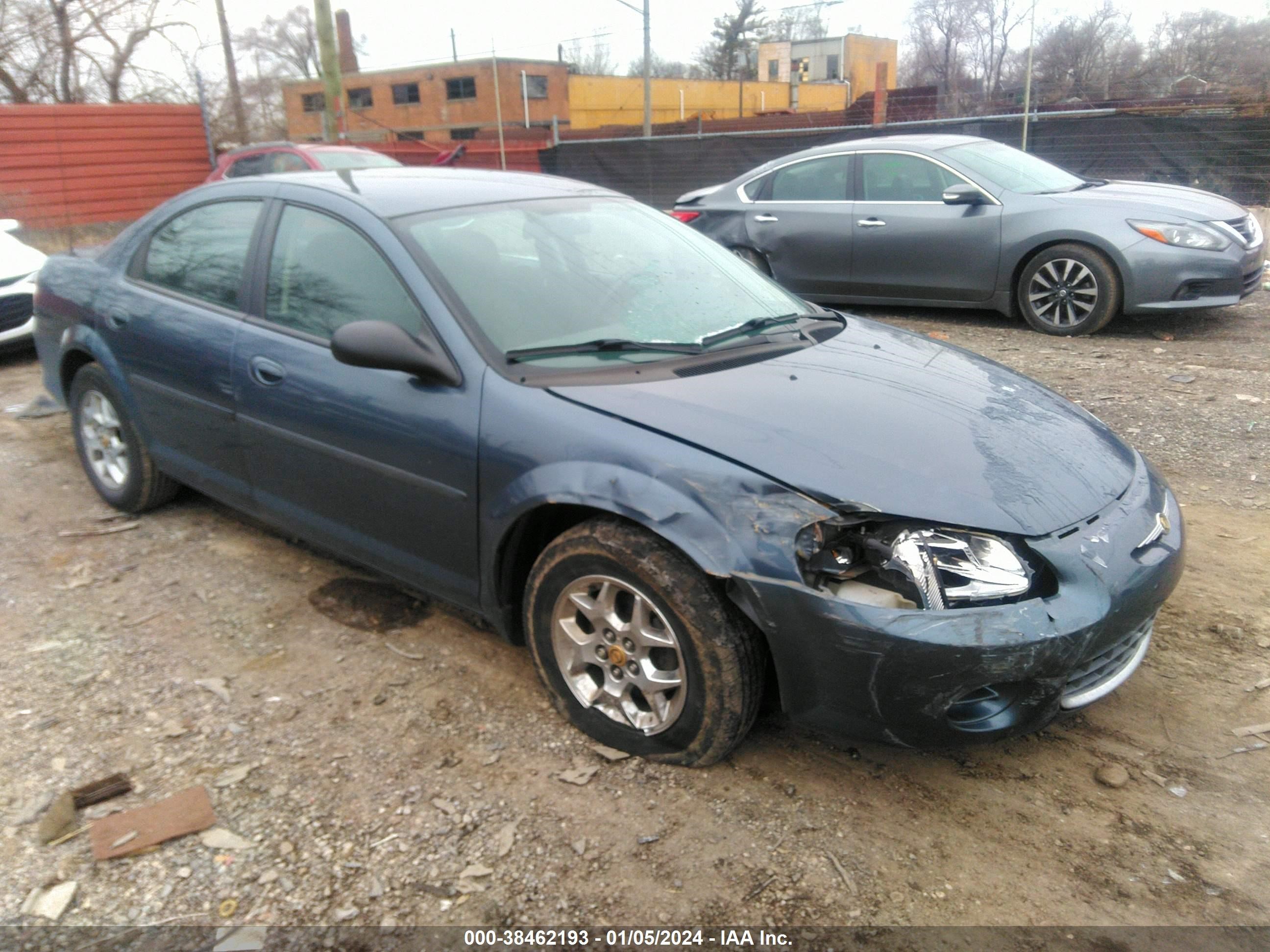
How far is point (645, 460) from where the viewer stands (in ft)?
8.53

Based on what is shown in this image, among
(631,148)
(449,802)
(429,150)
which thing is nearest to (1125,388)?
(449,802)

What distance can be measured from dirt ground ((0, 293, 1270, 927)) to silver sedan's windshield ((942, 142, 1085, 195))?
15.2 ft

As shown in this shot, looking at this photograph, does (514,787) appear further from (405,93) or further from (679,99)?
(405,93)

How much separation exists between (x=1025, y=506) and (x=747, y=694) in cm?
89

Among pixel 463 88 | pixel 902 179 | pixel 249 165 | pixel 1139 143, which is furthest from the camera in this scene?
pixel 463 88

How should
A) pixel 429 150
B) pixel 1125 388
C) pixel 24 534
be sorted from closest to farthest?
pixel 24 534 < pixel 1125 388 < pixel 429 150

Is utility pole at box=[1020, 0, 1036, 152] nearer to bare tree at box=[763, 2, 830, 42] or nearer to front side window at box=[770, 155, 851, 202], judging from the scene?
front side window at box=[770, 155, 851, 202]

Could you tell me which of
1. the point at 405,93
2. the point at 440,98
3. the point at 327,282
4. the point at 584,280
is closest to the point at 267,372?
the point at 327,282

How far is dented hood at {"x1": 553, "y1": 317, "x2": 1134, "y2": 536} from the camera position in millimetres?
2494

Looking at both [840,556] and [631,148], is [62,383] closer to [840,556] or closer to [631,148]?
[840,556]

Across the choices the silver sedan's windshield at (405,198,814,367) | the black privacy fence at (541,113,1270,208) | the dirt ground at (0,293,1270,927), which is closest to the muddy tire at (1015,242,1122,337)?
the black privacy fence at (541,113,1270,208)

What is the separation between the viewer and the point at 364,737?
2.97 meters

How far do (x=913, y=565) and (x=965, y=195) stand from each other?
6.14 meters

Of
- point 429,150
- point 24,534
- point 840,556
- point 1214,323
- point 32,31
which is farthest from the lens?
point 429,150
